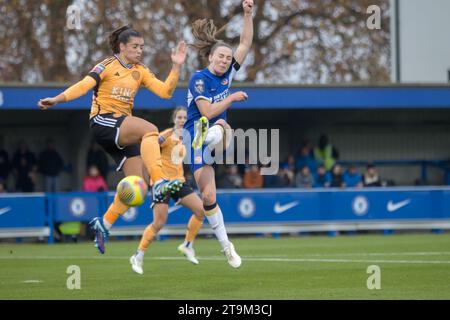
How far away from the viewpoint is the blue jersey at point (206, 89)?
34.5ft

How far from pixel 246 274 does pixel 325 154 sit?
1355cm

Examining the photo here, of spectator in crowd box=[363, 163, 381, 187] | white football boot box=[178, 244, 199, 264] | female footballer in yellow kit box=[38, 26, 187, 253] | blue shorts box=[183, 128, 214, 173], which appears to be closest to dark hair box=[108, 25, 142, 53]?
female footballer in yellow kit box=[38, 26, 187, 253]

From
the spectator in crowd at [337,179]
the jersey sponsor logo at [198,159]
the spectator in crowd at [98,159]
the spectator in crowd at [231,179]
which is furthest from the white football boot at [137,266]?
the spectator in crowd at [337,179]

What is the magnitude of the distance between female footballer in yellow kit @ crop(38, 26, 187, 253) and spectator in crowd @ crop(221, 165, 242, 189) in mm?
12183

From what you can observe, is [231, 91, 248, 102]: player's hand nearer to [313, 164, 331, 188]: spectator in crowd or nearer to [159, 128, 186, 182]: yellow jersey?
[159, 128, 186, 182]: yellow jersey

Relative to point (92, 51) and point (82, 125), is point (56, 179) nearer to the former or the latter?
point (82, 125)

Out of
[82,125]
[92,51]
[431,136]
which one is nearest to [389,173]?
[431,136]

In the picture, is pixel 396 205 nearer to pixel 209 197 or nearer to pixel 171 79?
pixel 209 197

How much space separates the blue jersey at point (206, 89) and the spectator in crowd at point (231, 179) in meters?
11.9

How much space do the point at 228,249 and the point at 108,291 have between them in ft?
4.81

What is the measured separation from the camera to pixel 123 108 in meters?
10.4

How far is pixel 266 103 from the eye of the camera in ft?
75.8

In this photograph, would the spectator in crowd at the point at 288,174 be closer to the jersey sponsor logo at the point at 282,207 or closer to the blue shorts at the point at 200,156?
the jersey sponsor logo at the point at 282,207

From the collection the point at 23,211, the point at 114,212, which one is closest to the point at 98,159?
the point at 23,211
